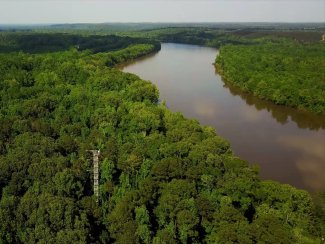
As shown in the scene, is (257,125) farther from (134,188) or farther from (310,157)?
(134,188)

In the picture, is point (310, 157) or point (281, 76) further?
point (281, 76)

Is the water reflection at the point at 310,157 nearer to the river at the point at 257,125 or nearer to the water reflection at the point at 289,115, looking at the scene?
the river at the point at 257,125

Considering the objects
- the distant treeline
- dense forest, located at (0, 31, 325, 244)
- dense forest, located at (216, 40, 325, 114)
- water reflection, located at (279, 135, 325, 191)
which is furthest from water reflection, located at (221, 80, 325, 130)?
the distant treeline

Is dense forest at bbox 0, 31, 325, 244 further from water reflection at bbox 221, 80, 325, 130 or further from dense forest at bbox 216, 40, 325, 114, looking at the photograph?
dense forest at bbox 216, 40, 325, 114

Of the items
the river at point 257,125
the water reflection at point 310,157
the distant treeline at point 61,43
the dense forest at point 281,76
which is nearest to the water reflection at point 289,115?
the river at point 257,125

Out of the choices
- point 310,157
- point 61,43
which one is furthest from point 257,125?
point 61,43

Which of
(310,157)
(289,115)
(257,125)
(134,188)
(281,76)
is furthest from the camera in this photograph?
(281,76)
